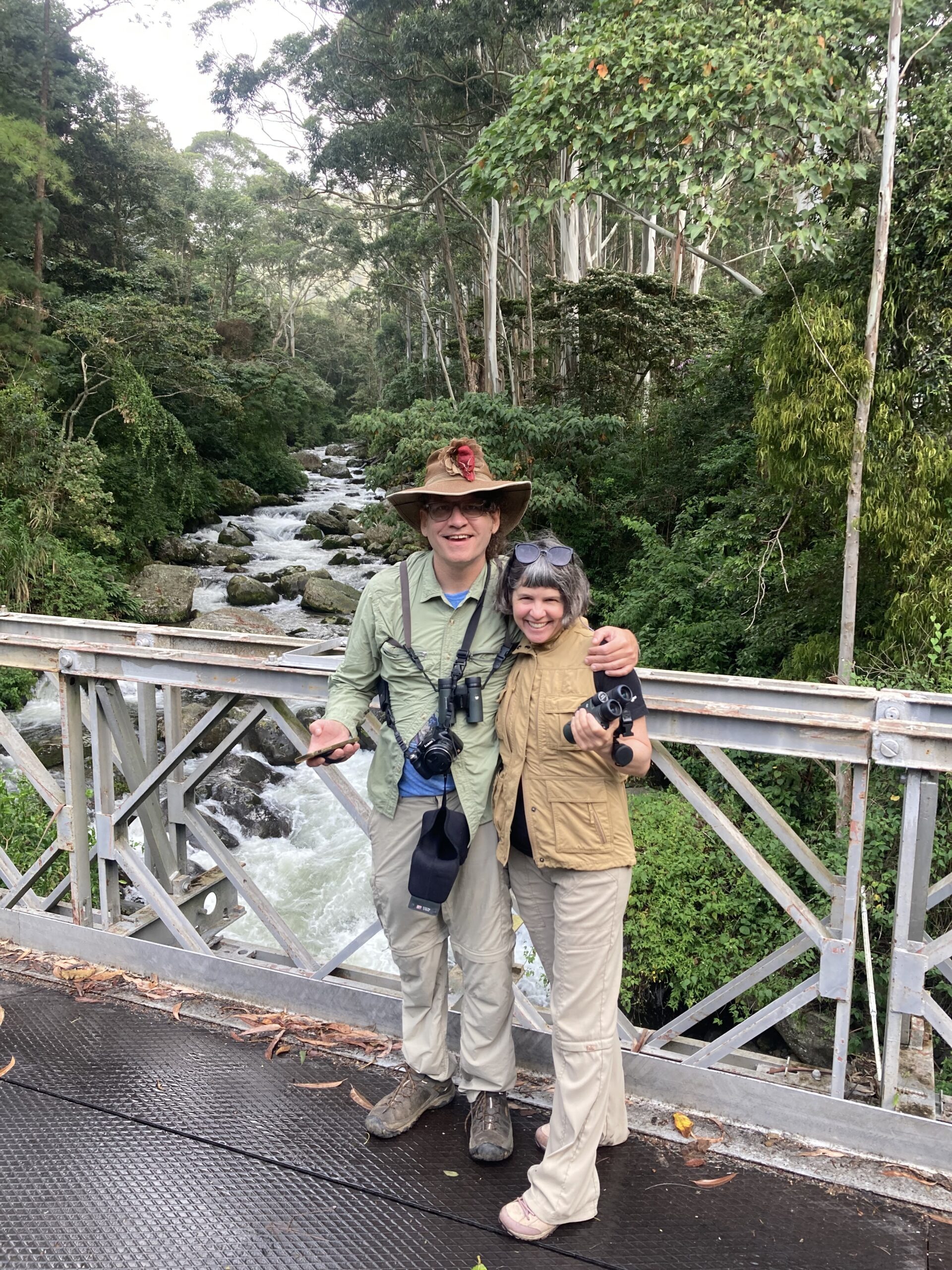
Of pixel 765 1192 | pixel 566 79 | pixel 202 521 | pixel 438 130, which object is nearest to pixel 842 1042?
pixel 765 1192

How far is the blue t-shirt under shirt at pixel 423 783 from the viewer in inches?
84.7

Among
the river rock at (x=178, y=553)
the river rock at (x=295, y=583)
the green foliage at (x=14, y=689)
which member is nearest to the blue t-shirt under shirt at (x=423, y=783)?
the green foliage at (x=14, y=689)

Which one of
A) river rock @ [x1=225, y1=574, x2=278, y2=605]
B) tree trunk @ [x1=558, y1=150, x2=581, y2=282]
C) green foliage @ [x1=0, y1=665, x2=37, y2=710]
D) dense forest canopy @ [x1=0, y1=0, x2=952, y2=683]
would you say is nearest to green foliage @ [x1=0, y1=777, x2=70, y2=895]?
dense forest canopy @ [x1=0, y1=0, x2=952, y2=683]

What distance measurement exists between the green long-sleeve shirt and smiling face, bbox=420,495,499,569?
8cm

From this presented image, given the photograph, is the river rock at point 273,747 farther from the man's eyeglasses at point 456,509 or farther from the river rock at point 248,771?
the man's eyeglasses at point 456,509

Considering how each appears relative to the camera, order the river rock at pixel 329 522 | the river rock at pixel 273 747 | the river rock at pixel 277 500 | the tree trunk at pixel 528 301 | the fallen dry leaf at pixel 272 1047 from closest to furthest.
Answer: the fallen dry leaf at pixel 272 1047
the river rock at pixel 273 747
the tree trunk at pixel 528 301
the river rock at pixel 329 522
the river rock at pixel 277 500

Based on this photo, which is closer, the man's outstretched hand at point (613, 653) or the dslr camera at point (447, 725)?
the man's outstretched hand at point (613, 653)

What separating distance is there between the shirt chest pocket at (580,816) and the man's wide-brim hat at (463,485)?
0.70m

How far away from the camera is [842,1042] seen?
212 cm

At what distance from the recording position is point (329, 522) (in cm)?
2145

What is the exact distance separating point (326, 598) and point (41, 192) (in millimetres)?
9772

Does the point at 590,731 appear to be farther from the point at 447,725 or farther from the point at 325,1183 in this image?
the point at 325,1183

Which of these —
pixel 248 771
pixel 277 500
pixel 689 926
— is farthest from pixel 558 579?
pixel 277 500

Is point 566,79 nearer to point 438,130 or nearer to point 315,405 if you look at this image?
point 438,130
